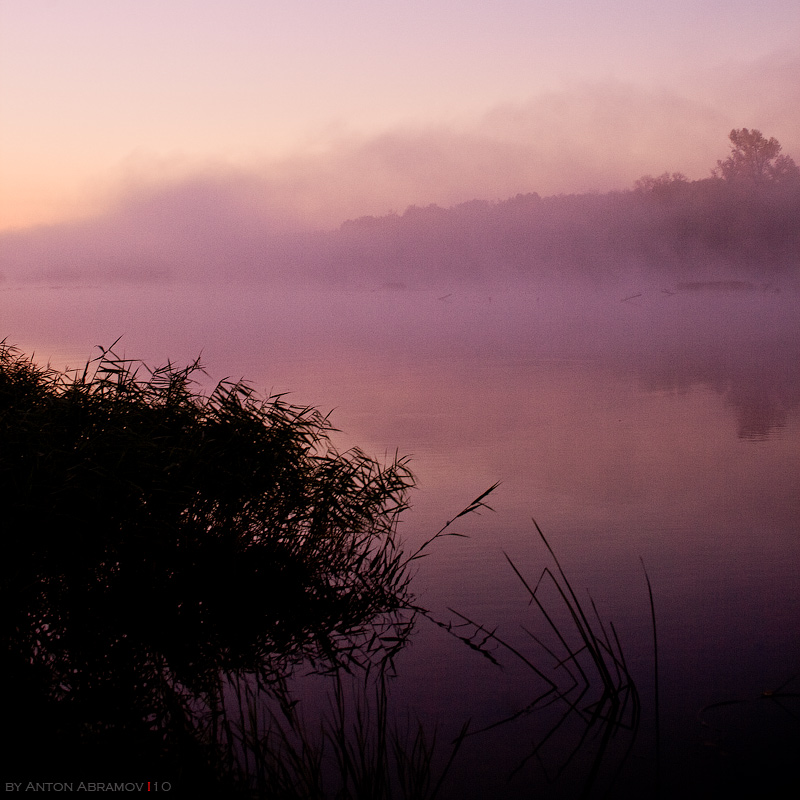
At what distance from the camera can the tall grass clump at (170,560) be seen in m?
7.34

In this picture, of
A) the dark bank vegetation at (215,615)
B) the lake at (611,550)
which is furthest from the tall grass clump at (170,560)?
the lake at (611,550)

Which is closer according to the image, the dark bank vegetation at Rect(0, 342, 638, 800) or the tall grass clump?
the dark bank vegetation at Rect(0, 342, 638, 800)

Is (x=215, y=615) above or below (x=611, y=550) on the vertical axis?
below

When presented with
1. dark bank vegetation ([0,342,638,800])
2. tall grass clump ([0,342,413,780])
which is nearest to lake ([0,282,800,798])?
dark bank vegetation ([0,342,638,800])

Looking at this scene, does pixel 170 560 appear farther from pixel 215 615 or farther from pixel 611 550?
pixel 611 550

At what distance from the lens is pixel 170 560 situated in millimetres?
8664

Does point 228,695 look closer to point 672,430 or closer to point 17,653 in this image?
point 17,653

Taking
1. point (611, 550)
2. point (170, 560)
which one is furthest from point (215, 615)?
point (611, 550)

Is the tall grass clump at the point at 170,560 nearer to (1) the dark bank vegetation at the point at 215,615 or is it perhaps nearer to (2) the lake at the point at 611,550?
(1) the dark bank vegetation at the point at 215,615

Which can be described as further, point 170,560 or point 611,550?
point 611,550

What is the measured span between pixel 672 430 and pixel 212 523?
15292mm

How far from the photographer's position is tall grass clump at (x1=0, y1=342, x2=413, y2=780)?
734 cm

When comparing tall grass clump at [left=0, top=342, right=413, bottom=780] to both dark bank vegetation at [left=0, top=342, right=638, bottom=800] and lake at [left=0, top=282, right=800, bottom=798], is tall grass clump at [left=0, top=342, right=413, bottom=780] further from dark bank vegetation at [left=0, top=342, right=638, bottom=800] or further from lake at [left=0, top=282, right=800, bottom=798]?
lake at [left=0, top=282, right=800, bottom=798]

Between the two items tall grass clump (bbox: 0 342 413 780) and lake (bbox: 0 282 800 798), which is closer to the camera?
lake (bbox: 0 282 800 798)
